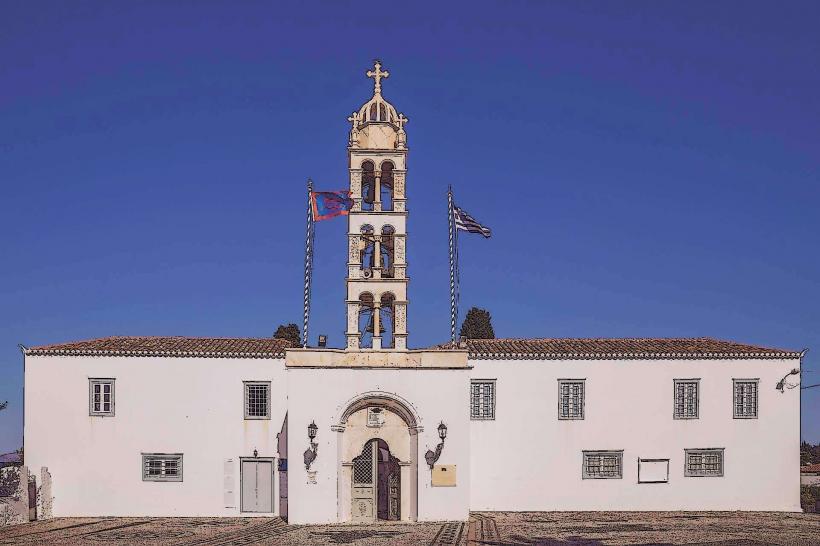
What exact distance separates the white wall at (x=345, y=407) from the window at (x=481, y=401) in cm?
404

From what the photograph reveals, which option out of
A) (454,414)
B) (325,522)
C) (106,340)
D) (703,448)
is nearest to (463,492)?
(454,414)

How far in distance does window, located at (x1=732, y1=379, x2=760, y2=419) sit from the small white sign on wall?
3.19 meters

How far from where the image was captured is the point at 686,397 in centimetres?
3241

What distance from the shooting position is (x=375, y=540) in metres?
22.9

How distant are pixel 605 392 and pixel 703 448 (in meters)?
3.79

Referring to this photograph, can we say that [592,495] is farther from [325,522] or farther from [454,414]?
[325,522]

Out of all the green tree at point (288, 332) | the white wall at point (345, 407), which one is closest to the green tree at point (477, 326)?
the green tree at point (288, 332)

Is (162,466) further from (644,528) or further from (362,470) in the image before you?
(644,528)

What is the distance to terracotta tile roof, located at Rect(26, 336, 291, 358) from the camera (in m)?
31.3

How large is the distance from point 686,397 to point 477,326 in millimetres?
13026

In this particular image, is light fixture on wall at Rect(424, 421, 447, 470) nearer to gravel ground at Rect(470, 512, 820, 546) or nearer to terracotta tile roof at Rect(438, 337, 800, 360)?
gravel ground at Rect(470, 512, 820, 546)

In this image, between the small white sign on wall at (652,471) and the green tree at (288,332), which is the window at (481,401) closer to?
the small white sign on wall at (652,471)

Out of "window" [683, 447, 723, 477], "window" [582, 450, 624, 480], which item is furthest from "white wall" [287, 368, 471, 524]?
"window" [683, 447, 723, 477]

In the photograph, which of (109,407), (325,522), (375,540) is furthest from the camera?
(109,407)
